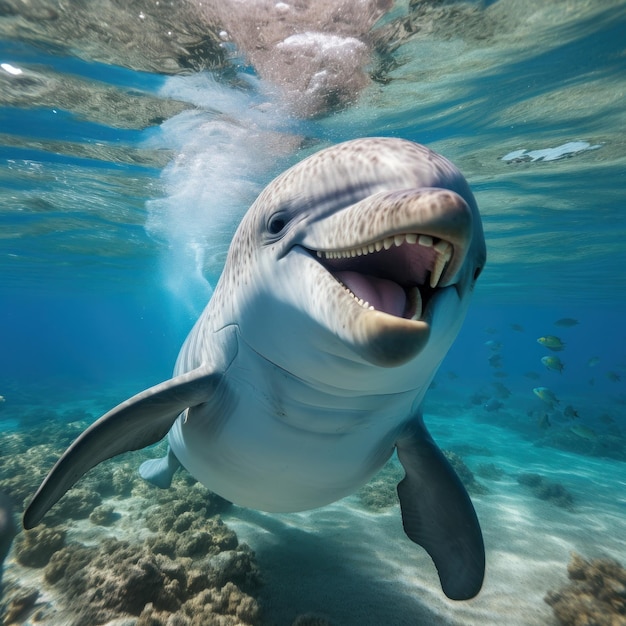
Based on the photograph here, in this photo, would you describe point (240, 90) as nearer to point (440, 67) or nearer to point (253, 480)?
point (440, 67)

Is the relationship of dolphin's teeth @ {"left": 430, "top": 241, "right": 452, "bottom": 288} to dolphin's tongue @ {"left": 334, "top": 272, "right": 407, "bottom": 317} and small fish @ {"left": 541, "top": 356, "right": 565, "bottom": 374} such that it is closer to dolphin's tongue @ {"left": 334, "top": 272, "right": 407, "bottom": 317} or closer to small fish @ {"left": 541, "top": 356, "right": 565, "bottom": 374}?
dolphin's tongue @ {"left": 334, "top": 272, "right": 407, "bottom": 317}

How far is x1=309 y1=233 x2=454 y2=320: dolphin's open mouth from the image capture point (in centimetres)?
135

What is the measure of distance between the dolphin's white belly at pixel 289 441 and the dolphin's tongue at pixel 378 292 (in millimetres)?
809

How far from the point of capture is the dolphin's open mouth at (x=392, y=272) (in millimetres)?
1353

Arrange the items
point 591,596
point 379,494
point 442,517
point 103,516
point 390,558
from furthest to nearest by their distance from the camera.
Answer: point 379,494 < point 103,516 < point 390,558 < point 591,596 < point 442,517

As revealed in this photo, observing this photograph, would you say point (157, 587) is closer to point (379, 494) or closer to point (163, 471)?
point (163, 471)

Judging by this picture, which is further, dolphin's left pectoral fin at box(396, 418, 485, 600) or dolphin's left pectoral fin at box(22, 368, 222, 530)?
dolphin's left pectoral fin at box(396, 418, 485, 600)

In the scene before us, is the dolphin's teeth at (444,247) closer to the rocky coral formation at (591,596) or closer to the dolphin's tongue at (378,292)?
the dolphin's tongue at (378,292)

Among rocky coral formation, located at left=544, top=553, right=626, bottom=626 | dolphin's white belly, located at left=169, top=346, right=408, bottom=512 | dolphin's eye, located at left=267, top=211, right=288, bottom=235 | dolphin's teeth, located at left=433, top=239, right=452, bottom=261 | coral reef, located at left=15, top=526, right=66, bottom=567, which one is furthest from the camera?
coral reef, located at left=15, top=526, right=66, bottom=567

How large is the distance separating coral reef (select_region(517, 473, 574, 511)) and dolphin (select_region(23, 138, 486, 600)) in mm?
6841

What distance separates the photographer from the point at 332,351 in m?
1.65

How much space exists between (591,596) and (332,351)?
13.7 feet

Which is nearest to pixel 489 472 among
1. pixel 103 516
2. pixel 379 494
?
pixel 379 494

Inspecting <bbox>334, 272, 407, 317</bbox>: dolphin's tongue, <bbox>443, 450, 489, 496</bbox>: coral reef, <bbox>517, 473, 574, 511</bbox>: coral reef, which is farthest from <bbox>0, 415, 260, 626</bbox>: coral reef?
<bbox>517, 473, 574, 511</bbox>: coral reef
